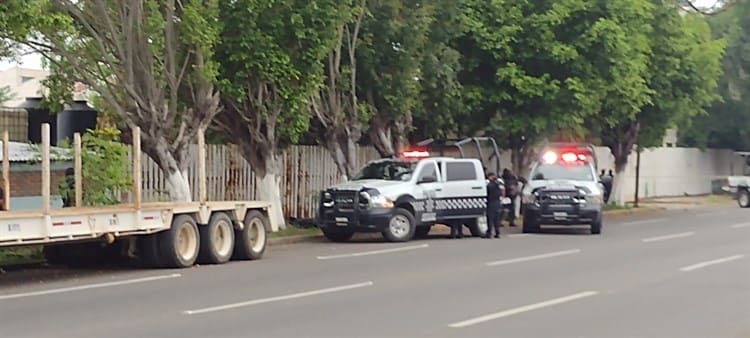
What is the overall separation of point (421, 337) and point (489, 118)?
23.9 m

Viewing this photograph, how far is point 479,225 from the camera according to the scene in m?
27.5

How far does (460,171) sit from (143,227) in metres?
10.5

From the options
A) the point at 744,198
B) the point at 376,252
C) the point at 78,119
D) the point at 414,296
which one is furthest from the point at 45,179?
the point at 744,198

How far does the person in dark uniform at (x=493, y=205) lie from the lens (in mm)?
Result: 26922

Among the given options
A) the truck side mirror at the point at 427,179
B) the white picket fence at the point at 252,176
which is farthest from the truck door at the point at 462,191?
the white picket fence at the point at 252,176

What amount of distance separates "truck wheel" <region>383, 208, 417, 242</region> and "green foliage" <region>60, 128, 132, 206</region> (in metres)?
6.06

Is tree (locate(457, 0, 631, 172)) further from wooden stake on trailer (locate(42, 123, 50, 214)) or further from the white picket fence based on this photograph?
wooden stake on trailer (locate(42, 123, 50, 214))

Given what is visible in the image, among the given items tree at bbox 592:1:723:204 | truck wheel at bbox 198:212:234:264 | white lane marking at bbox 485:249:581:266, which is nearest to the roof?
truck wheel at bbox 198:212:234:264

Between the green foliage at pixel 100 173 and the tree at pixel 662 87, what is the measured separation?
17.6 meters

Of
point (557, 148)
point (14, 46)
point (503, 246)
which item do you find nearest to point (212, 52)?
point (14, 46)

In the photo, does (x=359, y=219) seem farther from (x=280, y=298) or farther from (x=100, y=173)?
(x=280, y=298)

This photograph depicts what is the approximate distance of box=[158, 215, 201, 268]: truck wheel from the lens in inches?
746

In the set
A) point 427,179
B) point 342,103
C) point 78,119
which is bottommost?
point 427,179

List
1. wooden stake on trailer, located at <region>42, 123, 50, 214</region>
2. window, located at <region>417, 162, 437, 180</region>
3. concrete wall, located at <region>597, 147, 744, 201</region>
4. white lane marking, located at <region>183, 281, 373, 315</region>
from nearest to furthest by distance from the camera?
white lane marking, located at <region>183, 281, 373, 315</region>, wooden stake on trailer, located at <region>42, 123, 50, 214</region>, window, located at <region>417, 162, 437, 180</region>, concrete wall, located at <region>597, 147, 744, 201</region>
